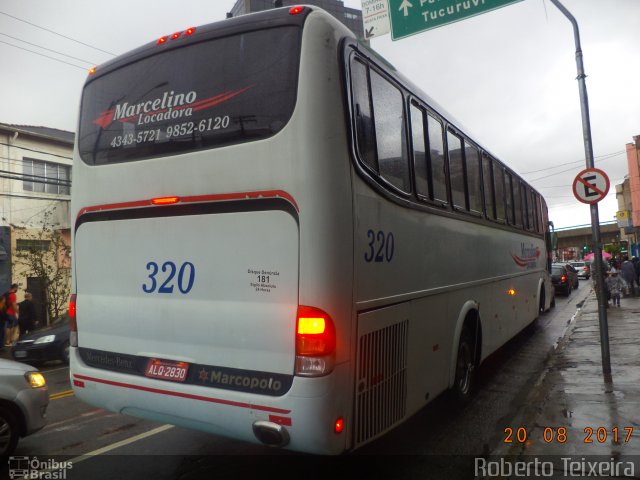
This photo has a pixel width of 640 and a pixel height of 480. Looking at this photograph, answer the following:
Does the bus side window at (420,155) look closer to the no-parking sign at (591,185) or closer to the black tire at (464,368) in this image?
the black tire at (464,368)

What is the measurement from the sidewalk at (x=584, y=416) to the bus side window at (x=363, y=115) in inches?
119

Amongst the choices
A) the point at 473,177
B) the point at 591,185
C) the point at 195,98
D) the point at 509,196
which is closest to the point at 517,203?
the point at 509,196

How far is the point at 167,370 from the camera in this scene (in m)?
3.82

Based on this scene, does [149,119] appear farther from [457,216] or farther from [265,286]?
[457,216]

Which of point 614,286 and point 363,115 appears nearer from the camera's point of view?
point 363,115

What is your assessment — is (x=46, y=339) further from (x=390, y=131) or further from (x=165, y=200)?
(x=390, y=131)

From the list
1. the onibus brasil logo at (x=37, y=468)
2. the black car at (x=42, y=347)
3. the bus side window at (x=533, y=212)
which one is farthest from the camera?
the bus side window at (x=533, y=212)

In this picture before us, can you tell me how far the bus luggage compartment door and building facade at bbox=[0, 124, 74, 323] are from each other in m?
13.2

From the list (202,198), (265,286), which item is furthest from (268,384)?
(202,198)

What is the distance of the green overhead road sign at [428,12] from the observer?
701 centimetres

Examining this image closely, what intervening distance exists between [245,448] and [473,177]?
15.0 ft

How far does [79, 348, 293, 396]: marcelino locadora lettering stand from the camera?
3352 millimetres

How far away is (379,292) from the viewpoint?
384cm
